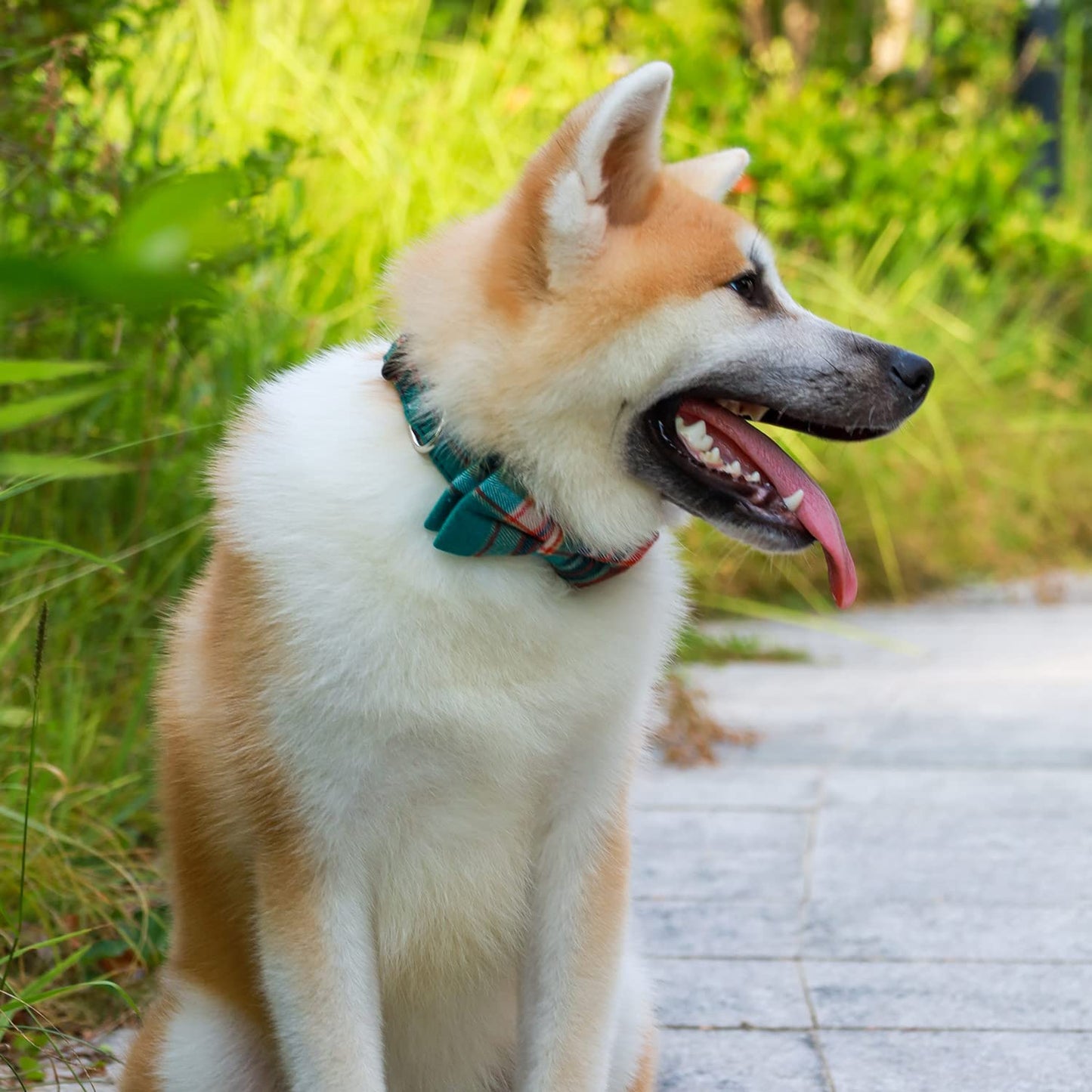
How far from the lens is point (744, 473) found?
6.30ft

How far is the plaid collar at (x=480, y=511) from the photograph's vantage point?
1.80 metres

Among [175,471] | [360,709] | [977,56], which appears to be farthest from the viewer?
[977,56]

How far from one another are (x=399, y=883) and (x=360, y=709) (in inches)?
10.2

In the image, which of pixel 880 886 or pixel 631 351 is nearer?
pixel 631 351

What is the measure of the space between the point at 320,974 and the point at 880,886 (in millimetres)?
1712

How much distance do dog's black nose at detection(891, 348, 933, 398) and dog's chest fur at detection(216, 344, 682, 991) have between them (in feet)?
1.58

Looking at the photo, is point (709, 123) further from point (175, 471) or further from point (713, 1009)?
point (713, 1009)

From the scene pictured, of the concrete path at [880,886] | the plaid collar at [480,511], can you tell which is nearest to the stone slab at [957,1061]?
the concrete path at [880,886]

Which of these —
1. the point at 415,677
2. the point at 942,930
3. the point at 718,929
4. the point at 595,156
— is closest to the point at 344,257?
the point at 718,929

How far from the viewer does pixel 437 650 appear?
5.87 feet

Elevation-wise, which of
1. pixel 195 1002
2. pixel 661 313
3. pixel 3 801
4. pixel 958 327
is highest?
pixel 661 313

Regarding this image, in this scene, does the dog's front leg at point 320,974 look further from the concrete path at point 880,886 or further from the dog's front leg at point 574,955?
the concrete path at point 880,886

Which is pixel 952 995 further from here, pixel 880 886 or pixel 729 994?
pixel 880 886

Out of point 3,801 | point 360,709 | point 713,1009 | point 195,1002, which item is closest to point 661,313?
point 360,709
